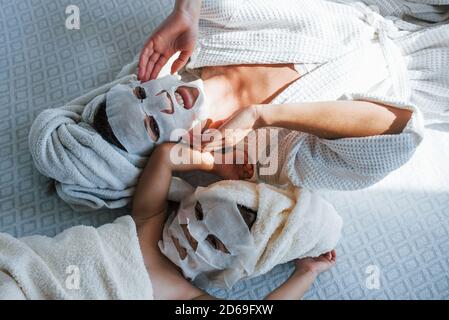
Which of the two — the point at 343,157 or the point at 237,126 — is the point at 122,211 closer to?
the point at 237,126

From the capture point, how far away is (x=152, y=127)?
0.93 m

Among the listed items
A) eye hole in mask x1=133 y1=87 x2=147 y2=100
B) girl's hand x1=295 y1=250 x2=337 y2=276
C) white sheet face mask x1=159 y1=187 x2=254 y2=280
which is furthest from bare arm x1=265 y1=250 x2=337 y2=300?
eye hole in mask x1=133 y1=87 x2=147 y2=100

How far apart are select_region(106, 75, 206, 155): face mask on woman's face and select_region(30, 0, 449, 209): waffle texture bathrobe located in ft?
0.16

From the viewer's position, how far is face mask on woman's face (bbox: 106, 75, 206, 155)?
2.98ft

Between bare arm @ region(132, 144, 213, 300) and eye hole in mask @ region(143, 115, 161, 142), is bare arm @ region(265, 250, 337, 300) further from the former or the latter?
eye hole in mask @ region(143, 115, 161, 142)

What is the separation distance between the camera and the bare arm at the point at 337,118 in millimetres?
854

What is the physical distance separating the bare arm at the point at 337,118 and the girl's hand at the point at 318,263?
266 mm

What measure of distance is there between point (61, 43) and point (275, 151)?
0.61 metres

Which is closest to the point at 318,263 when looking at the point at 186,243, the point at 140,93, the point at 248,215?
the point at 248,215

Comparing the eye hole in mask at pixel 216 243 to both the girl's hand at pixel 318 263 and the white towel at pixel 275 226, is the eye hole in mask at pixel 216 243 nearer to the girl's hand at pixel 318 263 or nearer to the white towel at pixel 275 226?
the white towel at pixel 275 226

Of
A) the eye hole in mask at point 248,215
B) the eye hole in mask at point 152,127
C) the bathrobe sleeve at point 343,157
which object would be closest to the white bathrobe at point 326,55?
the bathrobe sleeve at point 343,157
